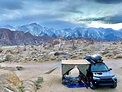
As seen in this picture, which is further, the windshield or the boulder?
the windshield

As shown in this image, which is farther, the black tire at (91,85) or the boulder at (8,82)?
the black tire at (91,85)

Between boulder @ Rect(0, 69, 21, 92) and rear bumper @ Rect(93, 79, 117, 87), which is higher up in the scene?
boulder @ Rect(0, 69, 21, 92)

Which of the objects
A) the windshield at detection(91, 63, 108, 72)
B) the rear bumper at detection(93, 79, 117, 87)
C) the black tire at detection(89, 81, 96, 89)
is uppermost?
the windshield at detection(91, 63, 108, 72)

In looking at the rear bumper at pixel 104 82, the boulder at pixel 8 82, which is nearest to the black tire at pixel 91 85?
the rear bumper at pixel 104 82

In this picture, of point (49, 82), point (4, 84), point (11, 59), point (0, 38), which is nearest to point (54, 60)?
→ point (11, 59)

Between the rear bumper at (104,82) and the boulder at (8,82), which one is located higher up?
the boulder at (8,82)

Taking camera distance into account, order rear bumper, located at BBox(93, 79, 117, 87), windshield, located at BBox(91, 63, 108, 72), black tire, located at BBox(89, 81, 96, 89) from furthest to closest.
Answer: windshield, located at BBox(91, 63, 108, 72)
black tire, located at BBox(89, 81, 96, 89)
rear bumper, located at BBox(93, 79, 117, 87)

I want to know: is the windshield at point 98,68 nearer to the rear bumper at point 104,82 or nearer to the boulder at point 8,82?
the rear bumper at point 104,82

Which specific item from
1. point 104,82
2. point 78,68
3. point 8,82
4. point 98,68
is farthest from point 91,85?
point 8,82

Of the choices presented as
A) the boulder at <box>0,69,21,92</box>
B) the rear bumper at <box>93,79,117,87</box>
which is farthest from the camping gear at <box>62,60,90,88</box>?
the boulder at <box>0,69,21,92</box>

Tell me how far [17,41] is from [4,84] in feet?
602

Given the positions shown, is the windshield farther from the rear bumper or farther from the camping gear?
the rear bumper

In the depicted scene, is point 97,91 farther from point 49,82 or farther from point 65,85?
point 49,82

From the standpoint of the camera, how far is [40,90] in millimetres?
18562
